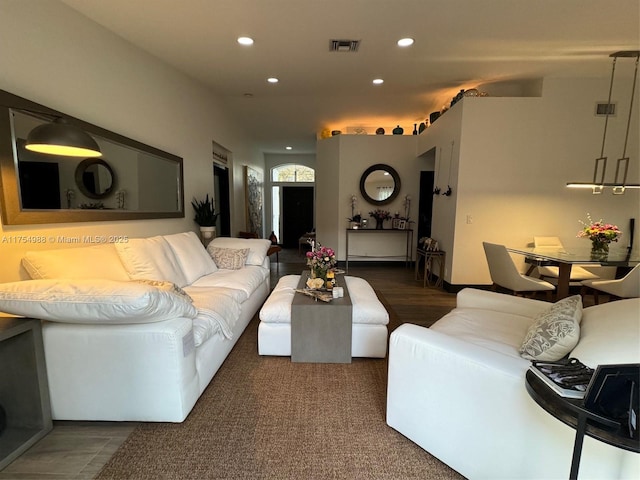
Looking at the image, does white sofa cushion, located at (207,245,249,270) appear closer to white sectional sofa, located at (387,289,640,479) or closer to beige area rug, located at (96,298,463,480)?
beige area rug, located at (96,298,463,480)

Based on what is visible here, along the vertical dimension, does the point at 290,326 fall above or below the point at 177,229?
below

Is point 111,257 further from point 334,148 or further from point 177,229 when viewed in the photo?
point 334,148

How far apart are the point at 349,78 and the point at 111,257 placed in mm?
3453

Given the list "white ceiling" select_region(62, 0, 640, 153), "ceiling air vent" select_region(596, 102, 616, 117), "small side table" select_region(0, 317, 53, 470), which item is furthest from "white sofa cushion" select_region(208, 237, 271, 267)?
"ceiling air vent" select_region(596, 102, 616, 117)

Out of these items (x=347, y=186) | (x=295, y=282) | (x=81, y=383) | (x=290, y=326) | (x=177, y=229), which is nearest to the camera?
(x=81, y=383)

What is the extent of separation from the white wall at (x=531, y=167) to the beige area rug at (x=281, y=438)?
304cm

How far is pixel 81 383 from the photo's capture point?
1.54 meters

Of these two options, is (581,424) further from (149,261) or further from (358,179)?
(358,179)

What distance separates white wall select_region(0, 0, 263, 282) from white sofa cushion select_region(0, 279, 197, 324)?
0.67 meters

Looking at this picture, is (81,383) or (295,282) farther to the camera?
(295,282)

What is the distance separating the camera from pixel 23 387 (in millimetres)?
1476

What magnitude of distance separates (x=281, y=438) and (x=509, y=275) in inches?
117

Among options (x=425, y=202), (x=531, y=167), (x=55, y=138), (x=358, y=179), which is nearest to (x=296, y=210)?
(x=358, y=179)

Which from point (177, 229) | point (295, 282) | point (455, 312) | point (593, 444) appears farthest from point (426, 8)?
point (177, 229)
